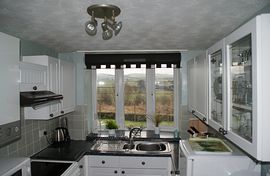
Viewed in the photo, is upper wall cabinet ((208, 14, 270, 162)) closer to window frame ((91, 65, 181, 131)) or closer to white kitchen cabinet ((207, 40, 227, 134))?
white kitchen cabinet ((207, 40, 227, 134))

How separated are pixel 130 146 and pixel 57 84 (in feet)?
4.54

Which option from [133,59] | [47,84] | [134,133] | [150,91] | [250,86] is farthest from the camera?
[150,91]

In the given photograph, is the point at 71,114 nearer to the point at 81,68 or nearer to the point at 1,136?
the point at 81,68

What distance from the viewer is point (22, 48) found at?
226 centimetres

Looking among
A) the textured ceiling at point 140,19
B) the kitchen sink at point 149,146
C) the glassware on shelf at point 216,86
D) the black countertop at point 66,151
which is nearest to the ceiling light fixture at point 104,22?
the textured ceiling at point 140,19

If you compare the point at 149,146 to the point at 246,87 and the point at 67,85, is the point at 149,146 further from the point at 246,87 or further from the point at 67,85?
the point at 246,87

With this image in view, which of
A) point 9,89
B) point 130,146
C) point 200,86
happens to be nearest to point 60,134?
point 130,146

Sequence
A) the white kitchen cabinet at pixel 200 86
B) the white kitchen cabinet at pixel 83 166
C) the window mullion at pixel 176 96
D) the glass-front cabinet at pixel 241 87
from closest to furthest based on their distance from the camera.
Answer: the glass-front cabinet at pixel 241 87, the white kitchen cabinet at pixel 200 86, the white kitchen cabinet at pixel 83 166, the window mullion at pixel 176 96

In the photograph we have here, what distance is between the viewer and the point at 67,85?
9.16ft

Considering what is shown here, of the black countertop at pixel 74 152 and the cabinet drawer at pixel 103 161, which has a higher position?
the black countertop at pixel 74 152

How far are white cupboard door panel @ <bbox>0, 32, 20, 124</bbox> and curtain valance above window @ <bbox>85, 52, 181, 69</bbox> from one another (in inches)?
69.5

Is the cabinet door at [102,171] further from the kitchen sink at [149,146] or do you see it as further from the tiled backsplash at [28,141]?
the tiled backsplash at [28,141]

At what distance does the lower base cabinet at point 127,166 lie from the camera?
8.45 feet

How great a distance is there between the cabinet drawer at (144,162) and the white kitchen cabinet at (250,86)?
1390 mm
